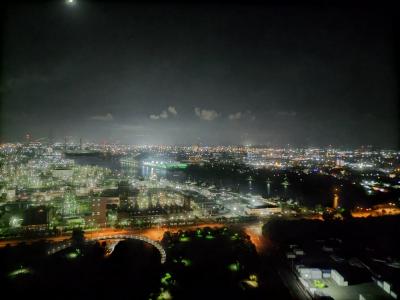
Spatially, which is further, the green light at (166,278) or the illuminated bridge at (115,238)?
the illuminated bridge at (115,238)

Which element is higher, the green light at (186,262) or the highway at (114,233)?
the green light at (186,262)

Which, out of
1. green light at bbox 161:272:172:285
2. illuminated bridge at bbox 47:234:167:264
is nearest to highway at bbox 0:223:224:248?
illuminated bridge at bbox 47:234:167:264

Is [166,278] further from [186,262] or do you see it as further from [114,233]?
[114,233]

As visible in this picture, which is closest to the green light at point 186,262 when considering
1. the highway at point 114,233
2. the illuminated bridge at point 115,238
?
the illuminated bridge at point 115,238

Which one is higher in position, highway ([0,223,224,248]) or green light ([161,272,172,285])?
green light ([161,272,172,285])

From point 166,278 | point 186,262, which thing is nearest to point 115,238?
point 186,262

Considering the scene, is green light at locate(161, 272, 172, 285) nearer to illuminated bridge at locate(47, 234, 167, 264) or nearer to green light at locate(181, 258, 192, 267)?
green light at locate(181, 258, 192, 267)

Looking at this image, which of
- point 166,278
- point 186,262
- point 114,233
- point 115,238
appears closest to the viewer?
point 166,278

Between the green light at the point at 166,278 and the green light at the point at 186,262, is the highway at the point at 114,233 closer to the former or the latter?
the green light at the point at 186,262

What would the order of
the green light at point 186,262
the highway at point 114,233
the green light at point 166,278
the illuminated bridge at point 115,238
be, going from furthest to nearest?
the highway at point 114,233, the illuminated bridge at point 115,238, the green light at point 186,262, the green light at point 166,278

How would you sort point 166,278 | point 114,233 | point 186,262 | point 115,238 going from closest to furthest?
point 166,278 < point 186,262 < point 115,238 < point 114,233

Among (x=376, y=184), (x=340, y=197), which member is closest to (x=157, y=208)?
(x=340, y=197)

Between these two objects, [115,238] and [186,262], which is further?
[115,238]
